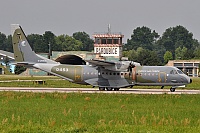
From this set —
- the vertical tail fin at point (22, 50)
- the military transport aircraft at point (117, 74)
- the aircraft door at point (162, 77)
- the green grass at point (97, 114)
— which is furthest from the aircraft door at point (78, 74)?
the green grass at point (97, 114)

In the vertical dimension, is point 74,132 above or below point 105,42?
below

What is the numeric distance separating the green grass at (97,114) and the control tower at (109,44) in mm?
97141

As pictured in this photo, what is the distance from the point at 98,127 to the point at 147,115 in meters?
5.88

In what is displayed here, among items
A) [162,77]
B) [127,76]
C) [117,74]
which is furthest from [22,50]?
[162,77]

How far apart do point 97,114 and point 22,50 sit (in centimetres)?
2906

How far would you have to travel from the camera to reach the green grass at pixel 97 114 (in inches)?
800

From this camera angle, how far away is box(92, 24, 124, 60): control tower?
134 m

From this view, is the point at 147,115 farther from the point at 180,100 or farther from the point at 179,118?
the point at 180,100

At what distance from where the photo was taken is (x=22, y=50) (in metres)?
53.3

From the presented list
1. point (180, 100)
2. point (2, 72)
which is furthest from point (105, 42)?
point (180, 100)

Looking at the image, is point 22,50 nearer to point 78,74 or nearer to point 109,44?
point 78,74

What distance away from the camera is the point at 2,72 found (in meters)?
136

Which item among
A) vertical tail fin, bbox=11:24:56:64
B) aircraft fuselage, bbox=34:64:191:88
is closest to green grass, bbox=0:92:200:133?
Result: aircraft fuselage, bbox=34:64:191:88

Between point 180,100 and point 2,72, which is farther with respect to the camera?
point 2,72
